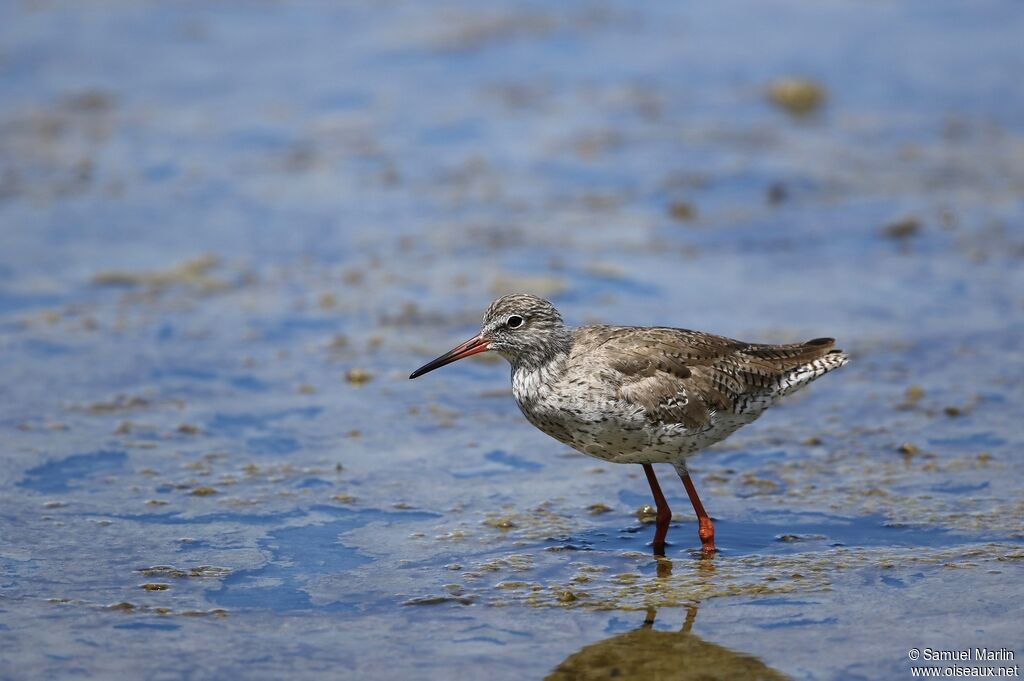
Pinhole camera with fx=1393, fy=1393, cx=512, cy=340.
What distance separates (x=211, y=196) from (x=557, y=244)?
346 cm

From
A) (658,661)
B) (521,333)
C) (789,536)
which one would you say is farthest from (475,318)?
(658,661)

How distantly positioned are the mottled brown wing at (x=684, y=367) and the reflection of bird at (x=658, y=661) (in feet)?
Answer: 4.53

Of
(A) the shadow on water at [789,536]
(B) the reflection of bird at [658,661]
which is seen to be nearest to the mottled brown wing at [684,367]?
(A) the shadow on water at [789,536]

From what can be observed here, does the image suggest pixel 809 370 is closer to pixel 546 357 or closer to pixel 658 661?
pixel 546 357

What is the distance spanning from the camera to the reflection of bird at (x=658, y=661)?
6.18m

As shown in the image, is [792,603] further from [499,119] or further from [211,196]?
[499,119]

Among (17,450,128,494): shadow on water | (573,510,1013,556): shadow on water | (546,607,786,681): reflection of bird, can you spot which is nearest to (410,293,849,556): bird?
(573,510,1013,556): shadow on water

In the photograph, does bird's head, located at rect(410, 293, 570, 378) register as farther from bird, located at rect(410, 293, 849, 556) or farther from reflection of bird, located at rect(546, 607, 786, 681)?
reflection of bird, located at rect(546, 607, 786, 681)

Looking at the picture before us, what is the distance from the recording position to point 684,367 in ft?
25.7

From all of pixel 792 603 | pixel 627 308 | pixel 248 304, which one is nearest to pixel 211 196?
pixel 248 304

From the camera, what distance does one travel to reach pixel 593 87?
52.4ft

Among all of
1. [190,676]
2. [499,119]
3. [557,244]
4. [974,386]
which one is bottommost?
[190,676]

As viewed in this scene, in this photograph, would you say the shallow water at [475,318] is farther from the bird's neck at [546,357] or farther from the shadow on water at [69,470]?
the bird's neck at [546,357]

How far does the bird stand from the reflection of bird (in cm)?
109
